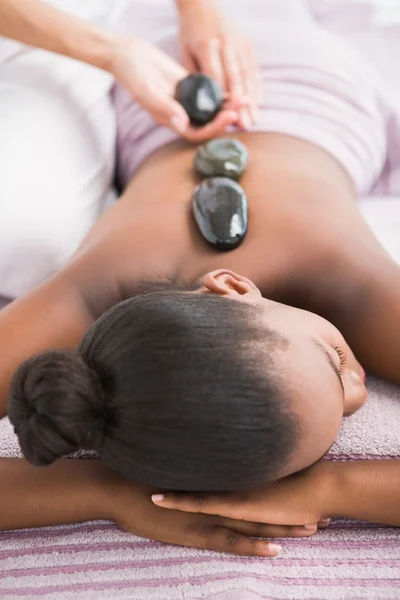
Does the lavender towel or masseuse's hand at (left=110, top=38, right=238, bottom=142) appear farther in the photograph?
masseuse's hand at (left=110, top=38, right=238, bottom=142)

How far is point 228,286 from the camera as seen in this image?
30.2 inches

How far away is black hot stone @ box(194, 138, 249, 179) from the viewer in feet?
3.25

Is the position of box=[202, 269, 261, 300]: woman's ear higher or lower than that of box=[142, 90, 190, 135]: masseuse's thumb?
lower

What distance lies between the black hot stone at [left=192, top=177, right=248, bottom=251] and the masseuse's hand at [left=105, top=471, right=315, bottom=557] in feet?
1.10

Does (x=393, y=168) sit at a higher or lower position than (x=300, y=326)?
lower

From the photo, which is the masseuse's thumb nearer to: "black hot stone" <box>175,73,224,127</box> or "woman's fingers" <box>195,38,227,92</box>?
"black hot stone" <box>175,73,224,127</box>

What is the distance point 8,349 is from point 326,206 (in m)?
0.49

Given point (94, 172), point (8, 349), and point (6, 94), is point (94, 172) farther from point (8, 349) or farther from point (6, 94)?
point (8, 349)

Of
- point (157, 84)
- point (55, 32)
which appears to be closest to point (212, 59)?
point (157, 84)

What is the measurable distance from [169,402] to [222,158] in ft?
1.64

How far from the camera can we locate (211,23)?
1225mm

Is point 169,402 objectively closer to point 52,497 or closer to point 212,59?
point 52,497

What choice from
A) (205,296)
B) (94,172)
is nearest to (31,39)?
(94,172)

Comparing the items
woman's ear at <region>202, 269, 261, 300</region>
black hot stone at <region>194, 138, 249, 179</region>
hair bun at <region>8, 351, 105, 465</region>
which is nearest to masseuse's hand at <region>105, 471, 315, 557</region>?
hair bun at <region>8, 351, 105, 465</region>
